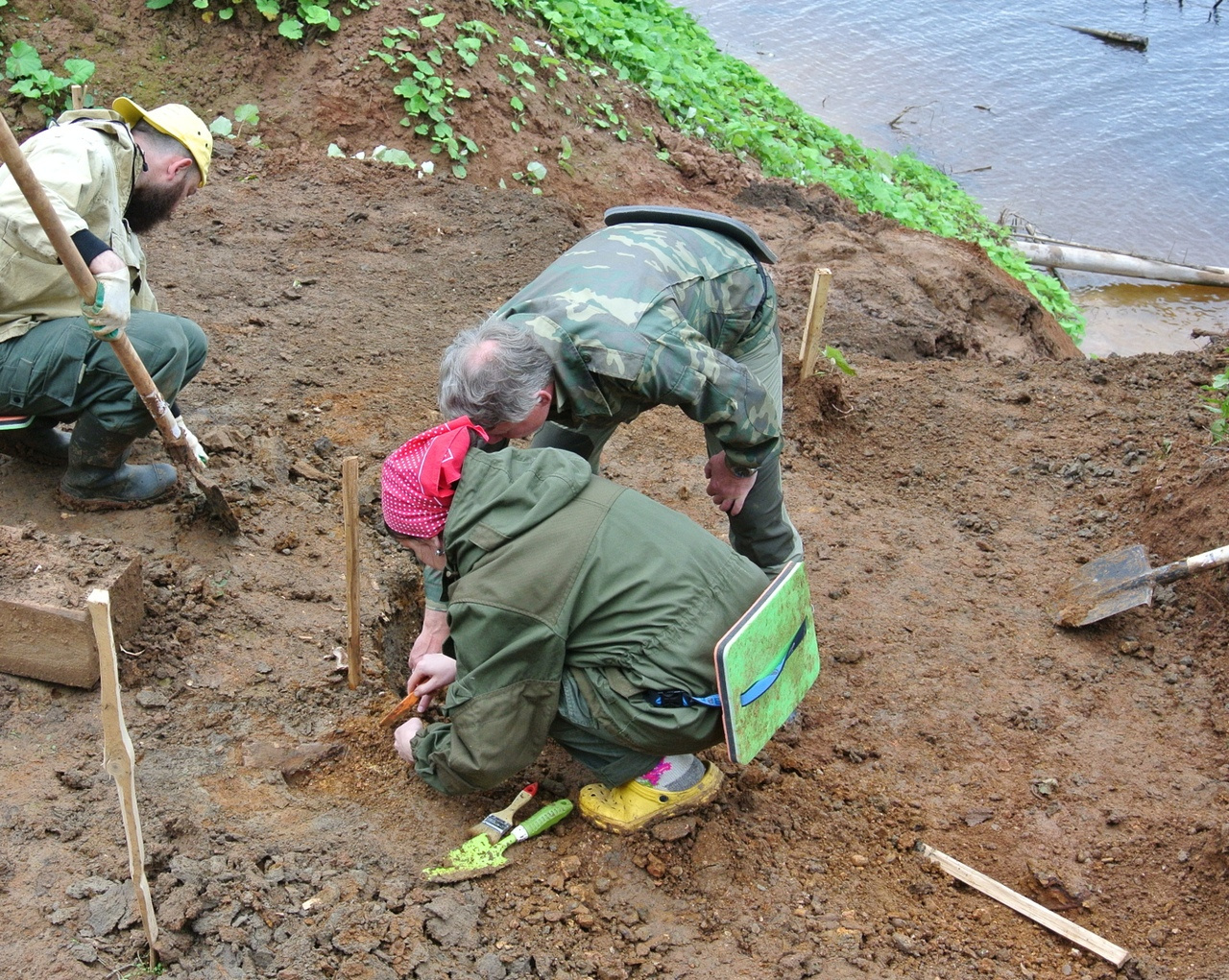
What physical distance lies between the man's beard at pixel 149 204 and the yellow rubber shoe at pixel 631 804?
104 inches

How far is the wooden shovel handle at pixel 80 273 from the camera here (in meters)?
2.84

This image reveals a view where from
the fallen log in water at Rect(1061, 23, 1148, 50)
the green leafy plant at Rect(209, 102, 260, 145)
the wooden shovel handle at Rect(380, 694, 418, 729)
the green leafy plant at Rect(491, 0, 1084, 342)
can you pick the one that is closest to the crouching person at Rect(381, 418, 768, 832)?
the wooden shovel handle at Rect(380, 694, 418, 729)

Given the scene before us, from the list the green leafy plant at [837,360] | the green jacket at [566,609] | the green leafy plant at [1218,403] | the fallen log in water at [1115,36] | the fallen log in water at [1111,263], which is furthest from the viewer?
the fallen log in water at [1115,36]

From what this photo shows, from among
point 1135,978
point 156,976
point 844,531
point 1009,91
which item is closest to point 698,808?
point 1135,978

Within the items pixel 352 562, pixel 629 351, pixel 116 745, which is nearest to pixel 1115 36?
pixel 629 351

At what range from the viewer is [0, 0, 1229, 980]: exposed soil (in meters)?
2.68

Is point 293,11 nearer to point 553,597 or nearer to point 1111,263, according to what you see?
point 553,597

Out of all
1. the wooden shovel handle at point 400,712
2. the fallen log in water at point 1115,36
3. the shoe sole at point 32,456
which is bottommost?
the fallen log in water at point 1115,36

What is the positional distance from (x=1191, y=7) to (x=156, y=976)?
753 inches

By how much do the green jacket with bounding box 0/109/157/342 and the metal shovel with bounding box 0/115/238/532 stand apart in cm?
21

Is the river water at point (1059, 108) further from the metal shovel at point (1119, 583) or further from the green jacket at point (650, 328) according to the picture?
the green jacket at point (650, 328)

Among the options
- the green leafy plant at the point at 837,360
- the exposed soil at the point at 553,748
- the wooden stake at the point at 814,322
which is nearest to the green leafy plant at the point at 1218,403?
the exposed soil at the point at 553,748

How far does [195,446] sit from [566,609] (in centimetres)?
204

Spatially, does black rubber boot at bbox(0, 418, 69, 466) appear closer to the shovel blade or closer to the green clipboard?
the green clipboard
